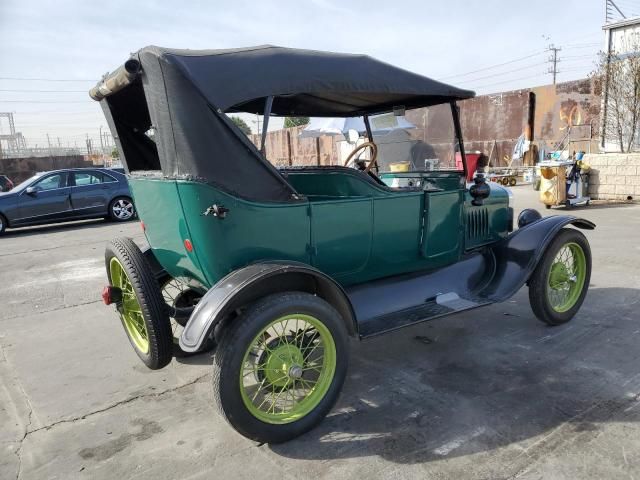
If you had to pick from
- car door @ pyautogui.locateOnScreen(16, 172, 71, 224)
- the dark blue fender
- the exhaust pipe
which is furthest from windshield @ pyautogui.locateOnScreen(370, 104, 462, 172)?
car door @ pyautogui.locateOnScreen(16, 172, 71, 224)

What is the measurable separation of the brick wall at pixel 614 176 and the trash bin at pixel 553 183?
166 centimetres

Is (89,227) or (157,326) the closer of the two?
(157,326)

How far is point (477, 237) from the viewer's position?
4.10 m

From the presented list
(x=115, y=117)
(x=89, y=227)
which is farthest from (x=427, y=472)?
(x=89, y=227)

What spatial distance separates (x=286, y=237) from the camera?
9.27 ft

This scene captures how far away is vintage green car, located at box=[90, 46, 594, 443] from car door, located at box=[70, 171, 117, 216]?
8481 millimetres

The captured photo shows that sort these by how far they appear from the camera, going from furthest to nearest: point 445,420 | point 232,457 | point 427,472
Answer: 1. point 445,420
2. point 232,457
3. point 427,472

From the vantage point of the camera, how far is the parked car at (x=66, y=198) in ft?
34.4

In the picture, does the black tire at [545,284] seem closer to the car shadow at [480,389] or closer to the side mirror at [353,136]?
the car shadow at [480,389]

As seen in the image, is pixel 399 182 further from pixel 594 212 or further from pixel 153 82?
pixel 594 212

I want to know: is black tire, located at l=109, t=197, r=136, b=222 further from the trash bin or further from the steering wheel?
the trash bin

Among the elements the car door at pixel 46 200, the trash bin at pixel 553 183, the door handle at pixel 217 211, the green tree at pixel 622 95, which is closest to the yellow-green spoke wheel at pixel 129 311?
the door handle at pixel 217 211

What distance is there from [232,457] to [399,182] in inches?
111

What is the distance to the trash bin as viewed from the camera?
34.8ft
